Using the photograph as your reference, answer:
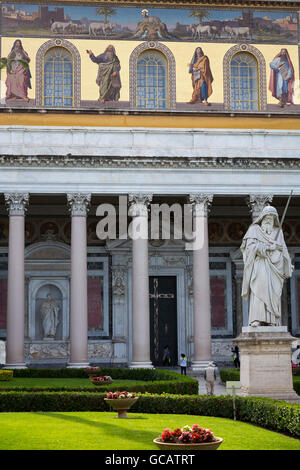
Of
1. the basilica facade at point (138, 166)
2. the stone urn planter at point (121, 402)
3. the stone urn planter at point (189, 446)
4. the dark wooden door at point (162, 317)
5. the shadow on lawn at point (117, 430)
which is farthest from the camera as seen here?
the dark wooden door at point (162, 317)

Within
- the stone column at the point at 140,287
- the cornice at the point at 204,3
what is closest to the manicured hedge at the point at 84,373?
the stone column at the point at 140,287

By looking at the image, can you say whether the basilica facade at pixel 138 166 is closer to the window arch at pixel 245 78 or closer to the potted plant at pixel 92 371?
the window arch at pixel 245 78

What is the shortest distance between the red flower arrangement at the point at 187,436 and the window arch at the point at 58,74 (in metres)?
28.3

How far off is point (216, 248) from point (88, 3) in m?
14.4

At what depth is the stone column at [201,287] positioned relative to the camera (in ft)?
111

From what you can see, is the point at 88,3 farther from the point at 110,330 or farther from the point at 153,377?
the point at 153,377

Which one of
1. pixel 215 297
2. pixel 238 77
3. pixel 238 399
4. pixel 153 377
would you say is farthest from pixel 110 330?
pixel 238 399

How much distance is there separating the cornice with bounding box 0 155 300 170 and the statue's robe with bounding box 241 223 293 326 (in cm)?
1705

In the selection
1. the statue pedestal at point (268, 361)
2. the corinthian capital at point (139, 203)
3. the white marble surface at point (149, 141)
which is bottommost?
the statue pedestal at point (268, 361)

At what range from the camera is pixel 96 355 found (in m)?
39.1

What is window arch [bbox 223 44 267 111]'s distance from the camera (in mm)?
38250

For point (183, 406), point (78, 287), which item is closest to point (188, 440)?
point (183, 406)

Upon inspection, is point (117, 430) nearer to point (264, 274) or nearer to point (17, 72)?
point (264, 274)

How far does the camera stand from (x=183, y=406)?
17.5 metres
